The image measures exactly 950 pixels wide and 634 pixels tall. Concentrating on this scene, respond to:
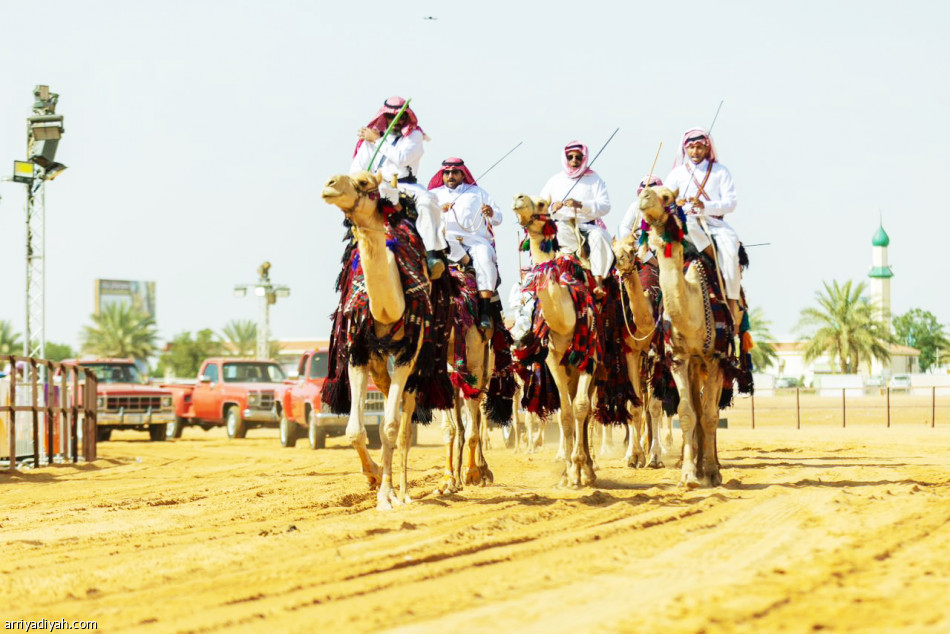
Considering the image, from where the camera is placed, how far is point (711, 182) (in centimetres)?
1384

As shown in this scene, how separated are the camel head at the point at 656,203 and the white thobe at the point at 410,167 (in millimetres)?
1916

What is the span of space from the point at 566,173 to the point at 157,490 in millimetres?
5840

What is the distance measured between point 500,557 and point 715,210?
706 centimetres

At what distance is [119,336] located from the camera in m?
82.2

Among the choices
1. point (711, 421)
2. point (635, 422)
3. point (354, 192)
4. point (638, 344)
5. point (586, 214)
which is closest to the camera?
point (354, 192)

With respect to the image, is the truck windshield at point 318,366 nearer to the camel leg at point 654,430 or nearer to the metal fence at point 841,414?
the camel leg at point 654,430

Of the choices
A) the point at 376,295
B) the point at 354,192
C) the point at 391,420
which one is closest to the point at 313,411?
the point at 391,420

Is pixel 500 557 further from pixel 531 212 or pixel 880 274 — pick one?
pixel 880 274

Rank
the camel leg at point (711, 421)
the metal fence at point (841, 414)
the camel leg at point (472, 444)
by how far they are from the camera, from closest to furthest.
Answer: the camel leg at point (711, 421) < the camel leg at point (472, 444) < the metal fence at point (841, 414)

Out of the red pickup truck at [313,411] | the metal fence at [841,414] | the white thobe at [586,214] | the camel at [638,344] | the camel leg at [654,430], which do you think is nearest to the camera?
the white thobe at [586,214]

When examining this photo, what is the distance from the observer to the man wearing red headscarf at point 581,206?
1424 centimetres

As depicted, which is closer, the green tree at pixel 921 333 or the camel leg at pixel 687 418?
the camel leg at pixel 687 418

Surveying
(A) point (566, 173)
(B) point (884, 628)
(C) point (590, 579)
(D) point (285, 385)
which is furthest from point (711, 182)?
(D) point (285, 385)

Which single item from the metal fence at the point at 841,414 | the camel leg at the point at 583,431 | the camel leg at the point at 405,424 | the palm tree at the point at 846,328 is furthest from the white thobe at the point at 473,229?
the palm tree at the point at 846,328
